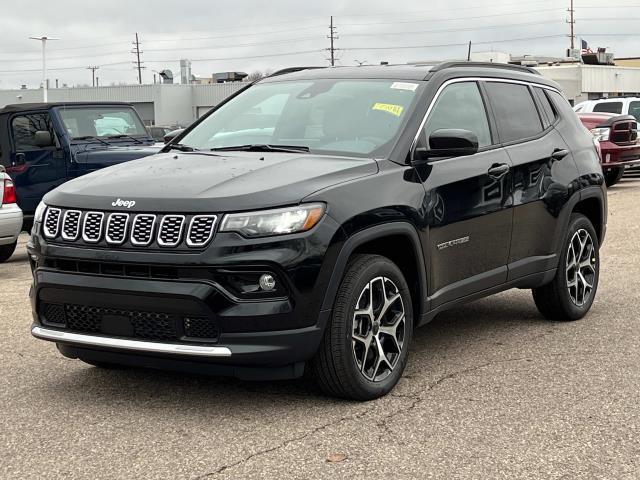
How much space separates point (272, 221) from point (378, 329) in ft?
2.95

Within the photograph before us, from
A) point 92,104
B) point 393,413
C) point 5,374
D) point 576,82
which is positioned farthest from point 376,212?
point 576,82

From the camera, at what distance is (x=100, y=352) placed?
4.76 m

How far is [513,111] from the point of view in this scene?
21.2 feet

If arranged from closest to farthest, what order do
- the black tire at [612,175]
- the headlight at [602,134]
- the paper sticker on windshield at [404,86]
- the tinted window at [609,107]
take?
the paper sticker on windshield at [404,86] → the headlight at [602,134] → the black tire at [612,175] → the tinted window at [609,107]

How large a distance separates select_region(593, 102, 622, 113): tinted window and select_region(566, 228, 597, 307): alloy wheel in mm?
17376

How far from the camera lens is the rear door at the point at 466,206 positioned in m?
5.39

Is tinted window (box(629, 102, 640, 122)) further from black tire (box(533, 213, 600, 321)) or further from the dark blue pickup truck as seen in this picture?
black tire (box(533, 213, 600, 321))

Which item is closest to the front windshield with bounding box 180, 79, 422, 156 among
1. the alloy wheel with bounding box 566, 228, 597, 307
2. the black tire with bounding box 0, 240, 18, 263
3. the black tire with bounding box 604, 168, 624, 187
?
the alloy wheel with bounding box 566, 228, 597, 307

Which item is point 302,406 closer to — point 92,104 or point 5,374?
point 5,374

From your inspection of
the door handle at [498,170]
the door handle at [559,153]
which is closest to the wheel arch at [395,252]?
the door handle at [498,170]

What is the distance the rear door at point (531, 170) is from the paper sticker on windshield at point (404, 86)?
0.77 meters

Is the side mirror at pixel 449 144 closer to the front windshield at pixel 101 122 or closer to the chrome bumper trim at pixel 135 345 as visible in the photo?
the chrome bumper trim at pixel 135 345

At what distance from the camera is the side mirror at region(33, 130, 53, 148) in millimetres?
13047

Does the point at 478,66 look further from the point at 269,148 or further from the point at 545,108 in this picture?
the point at 269,148
